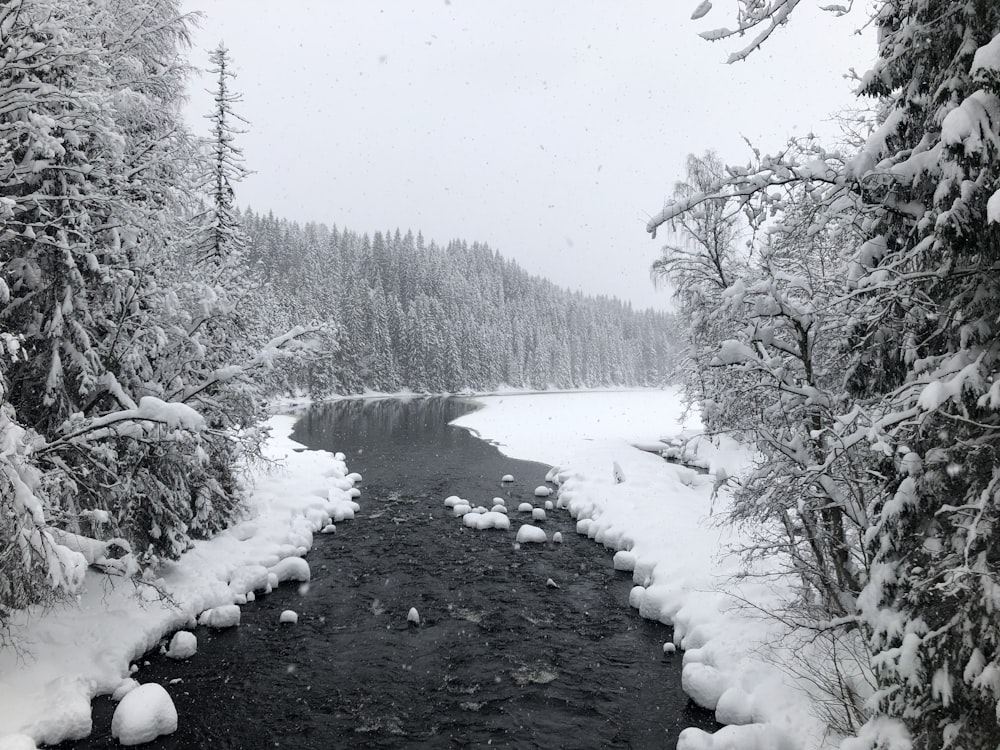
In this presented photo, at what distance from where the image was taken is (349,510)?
18.4 meters

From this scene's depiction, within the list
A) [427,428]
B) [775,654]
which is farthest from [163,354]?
[427,428]

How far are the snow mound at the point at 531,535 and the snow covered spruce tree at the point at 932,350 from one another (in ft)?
38.1

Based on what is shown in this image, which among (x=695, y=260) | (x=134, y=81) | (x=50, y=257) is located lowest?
(x=50, y=257)

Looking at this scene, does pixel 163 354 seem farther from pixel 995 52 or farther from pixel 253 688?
pixel 995 52

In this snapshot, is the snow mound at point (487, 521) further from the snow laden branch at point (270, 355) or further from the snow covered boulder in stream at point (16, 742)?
the snow covered boulder in stream at point (16, 742)

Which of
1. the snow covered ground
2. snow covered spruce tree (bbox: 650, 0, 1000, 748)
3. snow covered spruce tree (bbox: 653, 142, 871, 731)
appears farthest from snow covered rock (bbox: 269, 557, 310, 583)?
snow covered spruce tree (bbox: 650, 0, 1000, 748)

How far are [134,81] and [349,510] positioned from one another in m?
12.9

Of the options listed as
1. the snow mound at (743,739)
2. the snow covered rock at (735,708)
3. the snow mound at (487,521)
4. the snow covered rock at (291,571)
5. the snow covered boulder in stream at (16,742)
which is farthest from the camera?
the snow mound at (487,521)

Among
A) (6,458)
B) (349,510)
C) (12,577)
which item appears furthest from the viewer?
(349,510)

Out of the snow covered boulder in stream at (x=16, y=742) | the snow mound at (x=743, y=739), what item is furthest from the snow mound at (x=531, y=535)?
the snow covered boulder in stream at (x=16, y=742)

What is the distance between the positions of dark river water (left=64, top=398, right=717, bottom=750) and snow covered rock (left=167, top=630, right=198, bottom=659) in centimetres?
16

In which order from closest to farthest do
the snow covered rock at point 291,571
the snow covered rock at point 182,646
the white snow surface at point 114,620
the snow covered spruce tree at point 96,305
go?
the snow covered spruce tree at point 96,305
the white snow surface at point 114,620
the snow covered rock at point 182,646
the snow covered rock at point 291,571

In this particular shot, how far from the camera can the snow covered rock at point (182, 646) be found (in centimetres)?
940

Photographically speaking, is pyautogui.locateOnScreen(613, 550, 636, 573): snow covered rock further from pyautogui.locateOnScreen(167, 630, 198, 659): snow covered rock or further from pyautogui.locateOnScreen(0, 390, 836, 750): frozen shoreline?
pyautogui.locateOnScreen(167, 630, 198, 659): snow covered rock
